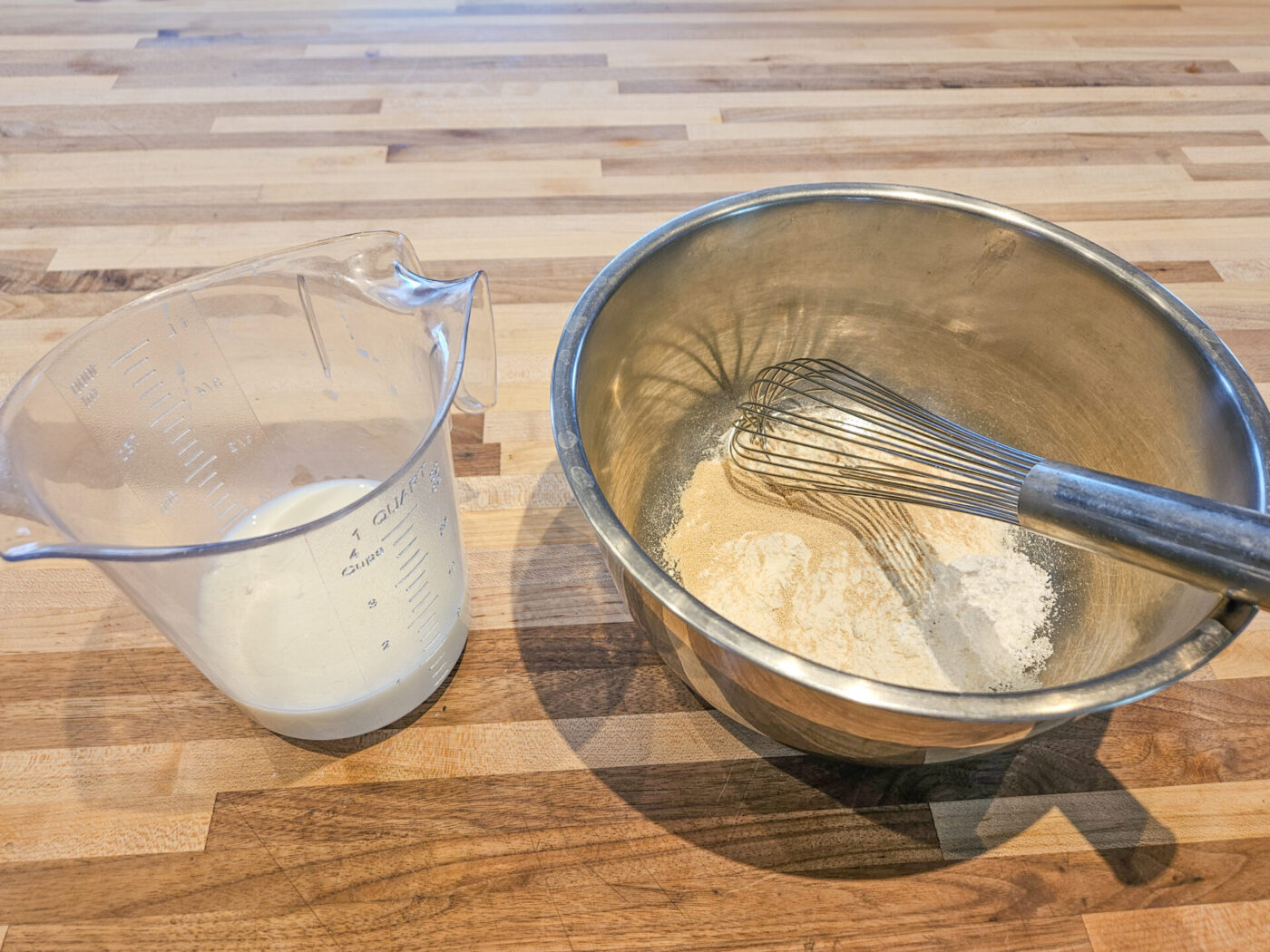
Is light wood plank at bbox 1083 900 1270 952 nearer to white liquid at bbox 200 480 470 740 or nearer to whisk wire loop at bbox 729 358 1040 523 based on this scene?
whisk wire loop at bbox 729 358 1040 523

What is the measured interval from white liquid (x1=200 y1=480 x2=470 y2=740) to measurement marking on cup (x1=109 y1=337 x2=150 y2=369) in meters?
0.16

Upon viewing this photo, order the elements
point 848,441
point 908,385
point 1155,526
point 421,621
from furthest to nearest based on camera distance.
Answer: point 908,385 → point 848,441 → point 421,621 → point 1155,526

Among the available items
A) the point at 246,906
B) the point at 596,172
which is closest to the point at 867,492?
the point at 246,906

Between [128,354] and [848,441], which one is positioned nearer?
[128,354]

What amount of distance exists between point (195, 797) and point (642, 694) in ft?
1.08

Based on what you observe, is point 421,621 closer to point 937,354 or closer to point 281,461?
point 281,461

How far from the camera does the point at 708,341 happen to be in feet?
2.61

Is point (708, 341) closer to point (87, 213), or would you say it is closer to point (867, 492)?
point (867, 492)

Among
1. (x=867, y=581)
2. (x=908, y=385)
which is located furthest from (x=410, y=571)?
(x=908, y=385)

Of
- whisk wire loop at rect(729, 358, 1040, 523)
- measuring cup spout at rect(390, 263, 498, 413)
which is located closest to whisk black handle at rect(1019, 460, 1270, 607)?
whisk wire loop at rect(729, 358, 1040, 523)

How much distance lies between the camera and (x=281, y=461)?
73cm

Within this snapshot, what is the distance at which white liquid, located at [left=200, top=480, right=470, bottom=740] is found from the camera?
541mm

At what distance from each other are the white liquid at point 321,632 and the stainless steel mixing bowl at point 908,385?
15 cm

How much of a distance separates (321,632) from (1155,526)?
1.69ft
